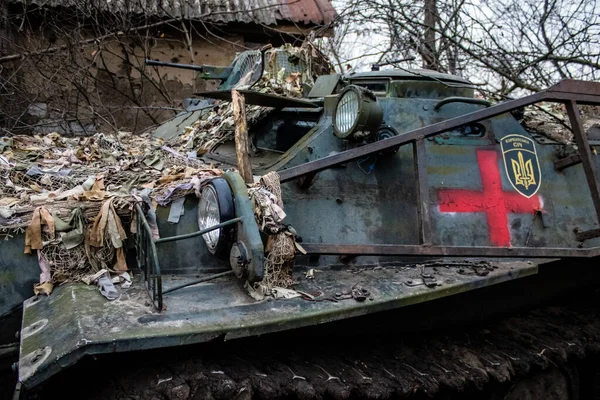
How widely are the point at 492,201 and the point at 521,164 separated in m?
0.31

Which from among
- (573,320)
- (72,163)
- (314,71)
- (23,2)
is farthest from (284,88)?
(23,2)

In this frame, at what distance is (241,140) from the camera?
2.98 meters

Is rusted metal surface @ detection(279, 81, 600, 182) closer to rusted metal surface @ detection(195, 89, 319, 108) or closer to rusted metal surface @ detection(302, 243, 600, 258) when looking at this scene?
rusted metal surface @ detection(302, 243, 600, 258)

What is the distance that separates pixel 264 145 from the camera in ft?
13.0

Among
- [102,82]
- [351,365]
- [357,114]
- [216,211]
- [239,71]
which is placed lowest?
[351,365]

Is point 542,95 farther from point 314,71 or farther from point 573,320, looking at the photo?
point 314,71

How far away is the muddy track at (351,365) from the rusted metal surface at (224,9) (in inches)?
228

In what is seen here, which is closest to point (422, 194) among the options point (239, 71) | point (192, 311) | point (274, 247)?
point (274, 247)

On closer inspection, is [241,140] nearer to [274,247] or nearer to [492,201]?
[274,247]

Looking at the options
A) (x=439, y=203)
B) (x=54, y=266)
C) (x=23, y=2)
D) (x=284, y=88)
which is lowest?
(x=54, y=266)

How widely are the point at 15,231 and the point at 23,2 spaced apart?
6.43 metres

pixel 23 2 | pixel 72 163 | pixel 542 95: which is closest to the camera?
pixel 542 95

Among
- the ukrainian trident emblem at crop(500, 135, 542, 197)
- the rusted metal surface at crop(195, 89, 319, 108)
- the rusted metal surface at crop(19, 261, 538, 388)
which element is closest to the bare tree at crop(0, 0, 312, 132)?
the rusted metal surface at crop(195, 89, 319, 108)

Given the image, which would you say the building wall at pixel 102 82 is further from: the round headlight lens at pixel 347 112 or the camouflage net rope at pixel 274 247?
the camouflage net rope at pixel 274 247
